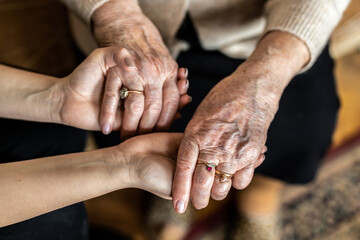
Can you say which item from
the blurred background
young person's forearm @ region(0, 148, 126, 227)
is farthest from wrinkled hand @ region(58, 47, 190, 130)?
the blurred background

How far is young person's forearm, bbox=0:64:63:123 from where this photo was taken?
750 mm

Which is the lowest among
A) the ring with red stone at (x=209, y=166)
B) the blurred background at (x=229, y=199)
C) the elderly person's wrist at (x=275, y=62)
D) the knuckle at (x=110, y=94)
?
the blurred background at (x=229, y=199)

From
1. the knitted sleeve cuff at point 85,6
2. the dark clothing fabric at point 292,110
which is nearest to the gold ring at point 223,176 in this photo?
the dark clothing fabric at point 292,110

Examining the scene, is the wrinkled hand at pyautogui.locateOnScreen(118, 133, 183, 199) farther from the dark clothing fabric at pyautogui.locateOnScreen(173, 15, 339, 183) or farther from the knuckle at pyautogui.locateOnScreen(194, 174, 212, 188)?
the dark clothing fabric at pyautogui.locateOnScreen(173, 15, 339, 183)

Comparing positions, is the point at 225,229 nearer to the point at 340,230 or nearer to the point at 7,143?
the point at 340,230

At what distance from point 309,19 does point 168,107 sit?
0.42 metres

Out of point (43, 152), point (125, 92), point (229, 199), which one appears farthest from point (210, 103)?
point (229, 199)

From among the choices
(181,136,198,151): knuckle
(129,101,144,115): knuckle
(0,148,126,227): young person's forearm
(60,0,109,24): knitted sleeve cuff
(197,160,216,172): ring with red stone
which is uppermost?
(60,0,109,24): knitted sleeve cuff

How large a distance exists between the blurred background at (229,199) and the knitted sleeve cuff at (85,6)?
0.80ft

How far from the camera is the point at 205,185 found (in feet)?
1.98

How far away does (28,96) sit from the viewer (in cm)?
76

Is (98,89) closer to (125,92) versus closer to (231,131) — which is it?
(125,92)

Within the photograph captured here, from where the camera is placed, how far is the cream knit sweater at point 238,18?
2.58ft

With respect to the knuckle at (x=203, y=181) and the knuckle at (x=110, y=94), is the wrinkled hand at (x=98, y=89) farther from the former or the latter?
the knuckle at (x=203, y=181)
